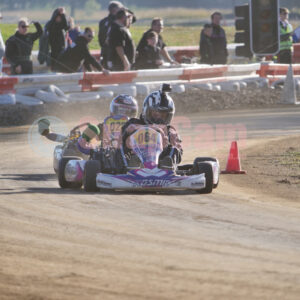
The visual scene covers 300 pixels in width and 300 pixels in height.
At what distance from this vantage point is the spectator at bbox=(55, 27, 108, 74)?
18828 mm

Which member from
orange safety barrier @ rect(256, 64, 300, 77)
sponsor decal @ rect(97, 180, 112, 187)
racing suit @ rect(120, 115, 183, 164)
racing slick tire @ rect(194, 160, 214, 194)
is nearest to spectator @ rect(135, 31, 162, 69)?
orange safety barrier @ rect(256, 64, 300, 77)

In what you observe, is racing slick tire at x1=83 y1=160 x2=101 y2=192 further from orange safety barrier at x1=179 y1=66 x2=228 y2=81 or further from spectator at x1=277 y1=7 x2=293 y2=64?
spectator at x1=277 y1=7 x2=293 y2=64

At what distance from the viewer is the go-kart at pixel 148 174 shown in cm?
973

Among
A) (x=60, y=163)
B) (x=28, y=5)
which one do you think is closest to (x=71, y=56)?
(x=60, y=163)

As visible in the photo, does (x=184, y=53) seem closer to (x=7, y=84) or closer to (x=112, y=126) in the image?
(x=7, y=84)

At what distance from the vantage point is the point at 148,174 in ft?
32.2

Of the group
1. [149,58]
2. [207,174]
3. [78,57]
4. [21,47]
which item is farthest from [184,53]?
[207,174]

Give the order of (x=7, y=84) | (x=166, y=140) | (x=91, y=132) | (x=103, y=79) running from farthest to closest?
(x=103, y=79), (x=7, y=84), (x=91, y=132), (x=166, y=140)

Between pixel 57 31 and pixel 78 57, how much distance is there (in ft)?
2.75

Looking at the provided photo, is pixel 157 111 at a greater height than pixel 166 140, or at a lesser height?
greater

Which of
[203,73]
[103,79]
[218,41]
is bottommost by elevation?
[203,73]

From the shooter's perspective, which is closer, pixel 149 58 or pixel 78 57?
pixel 78 57

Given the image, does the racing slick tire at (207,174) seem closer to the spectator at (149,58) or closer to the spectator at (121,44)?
the spectator at (121,44)

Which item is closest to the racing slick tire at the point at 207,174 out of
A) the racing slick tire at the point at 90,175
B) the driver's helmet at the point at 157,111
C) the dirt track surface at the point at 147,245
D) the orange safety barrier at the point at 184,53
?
the dirt track surface at the point at 147,245
